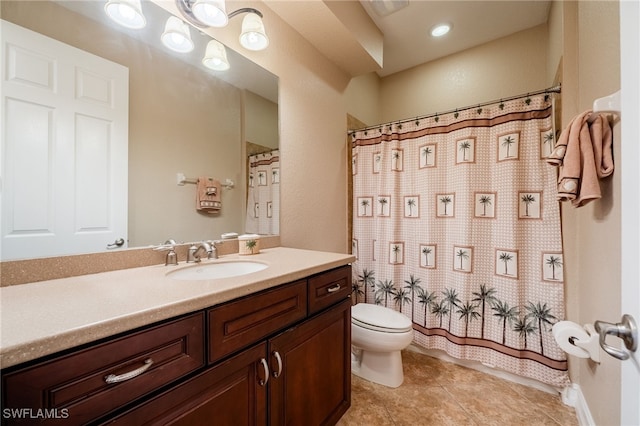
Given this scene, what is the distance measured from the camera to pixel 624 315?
458 millimetres

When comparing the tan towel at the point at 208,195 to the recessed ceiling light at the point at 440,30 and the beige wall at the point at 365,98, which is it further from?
the recessed ceiling light at the point at 440,30

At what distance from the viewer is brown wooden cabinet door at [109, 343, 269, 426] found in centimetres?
60

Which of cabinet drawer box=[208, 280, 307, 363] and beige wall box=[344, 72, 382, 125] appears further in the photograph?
beige wall box=[344, 72, 382, 125]

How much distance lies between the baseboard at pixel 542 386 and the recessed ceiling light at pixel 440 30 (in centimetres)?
262

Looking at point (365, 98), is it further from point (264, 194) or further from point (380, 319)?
point (380, 319)

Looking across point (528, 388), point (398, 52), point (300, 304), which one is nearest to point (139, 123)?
point (300, 304)

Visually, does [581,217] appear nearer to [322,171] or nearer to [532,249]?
[532,249]

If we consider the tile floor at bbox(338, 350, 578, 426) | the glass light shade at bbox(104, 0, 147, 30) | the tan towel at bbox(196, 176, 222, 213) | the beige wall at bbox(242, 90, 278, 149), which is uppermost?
the glass light shade at bbox(104, 0, 147, 30)

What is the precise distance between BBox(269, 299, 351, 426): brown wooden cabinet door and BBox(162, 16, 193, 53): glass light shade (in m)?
1.38

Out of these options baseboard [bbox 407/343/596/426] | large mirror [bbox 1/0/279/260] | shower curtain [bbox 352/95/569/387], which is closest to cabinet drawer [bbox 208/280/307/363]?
large mirror [bbox 1/0/279/260]

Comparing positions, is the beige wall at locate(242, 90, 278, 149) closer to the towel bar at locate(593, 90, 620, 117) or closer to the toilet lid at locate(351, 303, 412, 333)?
the toilet lid at locate(351, 303, 412, 333)

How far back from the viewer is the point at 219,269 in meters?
1.18

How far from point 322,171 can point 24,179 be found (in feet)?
5.14

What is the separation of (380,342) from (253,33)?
6.27 feet
